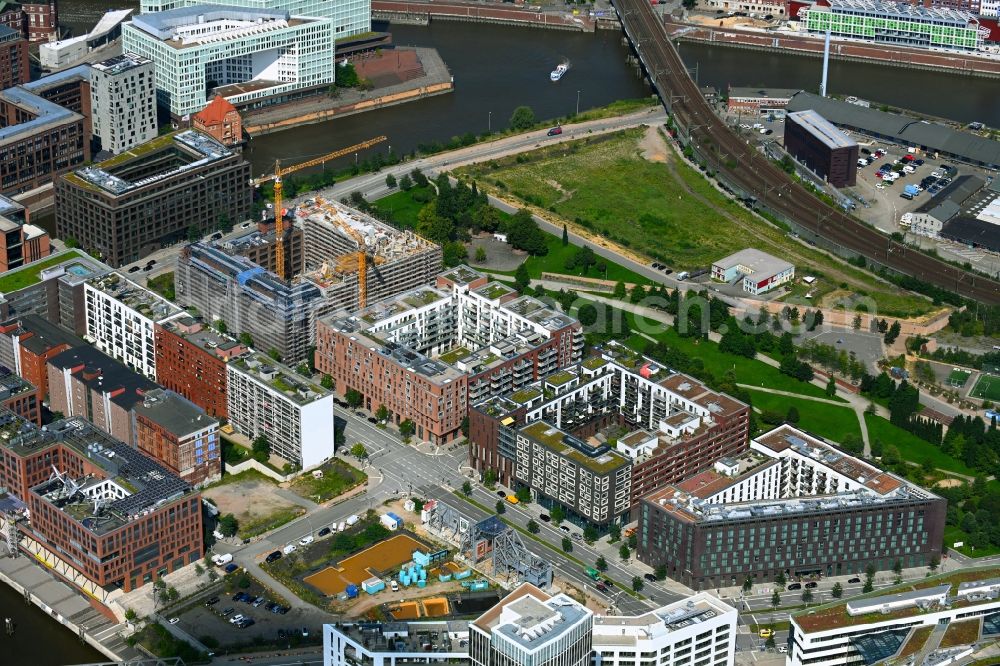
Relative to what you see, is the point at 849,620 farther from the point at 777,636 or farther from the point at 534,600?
the point at 534,600

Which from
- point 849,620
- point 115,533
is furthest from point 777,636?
point 115,533

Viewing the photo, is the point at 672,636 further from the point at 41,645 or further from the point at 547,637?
the point at 41,645

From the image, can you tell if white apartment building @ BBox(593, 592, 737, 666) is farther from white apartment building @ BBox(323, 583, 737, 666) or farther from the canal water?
the canal water

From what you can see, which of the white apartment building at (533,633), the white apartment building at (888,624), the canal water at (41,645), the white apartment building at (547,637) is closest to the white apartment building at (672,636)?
the white apartment building at (547,637)

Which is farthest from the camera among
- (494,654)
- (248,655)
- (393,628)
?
(248,655)

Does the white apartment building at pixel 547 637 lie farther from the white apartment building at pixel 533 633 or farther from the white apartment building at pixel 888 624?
the white apartment building at pixel 888 624

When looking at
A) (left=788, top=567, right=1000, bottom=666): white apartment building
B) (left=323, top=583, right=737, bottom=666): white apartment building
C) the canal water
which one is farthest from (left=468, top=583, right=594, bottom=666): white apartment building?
the canal water
